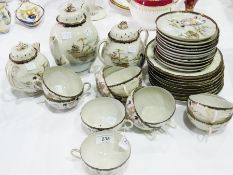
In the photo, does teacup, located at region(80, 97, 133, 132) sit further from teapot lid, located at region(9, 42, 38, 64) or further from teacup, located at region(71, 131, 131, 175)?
teapot lid, located at region(9, 42, 38, 64)

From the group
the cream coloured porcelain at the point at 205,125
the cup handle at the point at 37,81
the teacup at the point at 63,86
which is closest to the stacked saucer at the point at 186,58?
the cream coloured porcelain at the point at 205,125

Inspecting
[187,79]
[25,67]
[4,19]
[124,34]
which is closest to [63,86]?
[25,67]

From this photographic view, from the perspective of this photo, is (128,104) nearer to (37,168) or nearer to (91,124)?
(91,124)

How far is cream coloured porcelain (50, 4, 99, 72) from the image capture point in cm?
104

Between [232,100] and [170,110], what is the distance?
0.22 m

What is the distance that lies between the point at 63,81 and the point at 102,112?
0.61 feet

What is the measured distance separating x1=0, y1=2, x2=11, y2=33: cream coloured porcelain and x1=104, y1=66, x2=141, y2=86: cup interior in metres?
0.60

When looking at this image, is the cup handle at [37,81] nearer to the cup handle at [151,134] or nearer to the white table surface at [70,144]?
the white table surface at [70,144]

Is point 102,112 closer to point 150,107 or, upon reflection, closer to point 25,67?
point 150,107

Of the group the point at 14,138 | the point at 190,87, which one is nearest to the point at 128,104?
the point at 190,87

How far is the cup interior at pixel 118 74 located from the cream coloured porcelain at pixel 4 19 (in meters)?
0.60

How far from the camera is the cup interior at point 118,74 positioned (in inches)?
40.8

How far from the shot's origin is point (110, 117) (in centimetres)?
96

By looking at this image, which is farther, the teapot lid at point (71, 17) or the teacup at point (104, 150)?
the teapot lid at point (71, 17)
